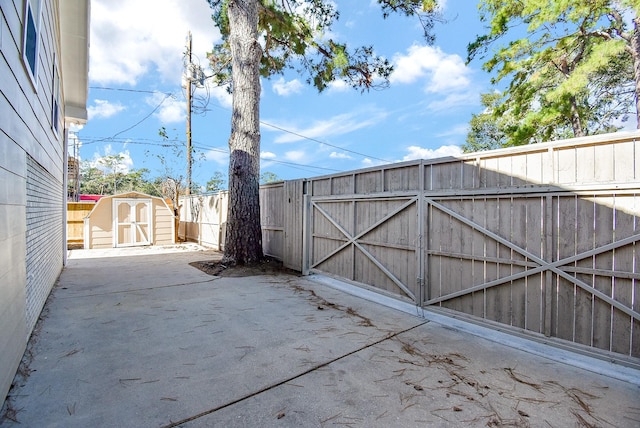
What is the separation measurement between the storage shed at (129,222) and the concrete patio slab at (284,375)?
23.7 ft

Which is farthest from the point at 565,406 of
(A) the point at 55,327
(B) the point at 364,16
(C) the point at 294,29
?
(B) the point at 364,16

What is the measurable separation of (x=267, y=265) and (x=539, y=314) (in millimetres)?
5108

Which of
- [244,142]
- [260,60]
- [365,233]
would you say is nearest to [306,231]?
[365,233]

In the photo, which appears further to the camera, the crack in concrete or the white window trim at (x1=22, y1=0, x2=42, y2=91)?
the white window trim at (x1=22, y1=0, x2=42, y2=91)

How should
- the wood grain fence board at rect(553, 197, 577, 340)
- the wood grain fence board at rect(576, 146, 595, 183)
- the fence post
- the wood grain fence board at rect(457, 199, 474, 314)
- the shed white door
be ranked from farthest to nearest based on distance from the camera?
the shed white door < the fence post < the wood grain fence board at rect(457, 199, 474, 314) < the wood grain fence board at rect(553, 197, 577, 340) < the wood grain fence board at rect(576, 146, 595, 183)

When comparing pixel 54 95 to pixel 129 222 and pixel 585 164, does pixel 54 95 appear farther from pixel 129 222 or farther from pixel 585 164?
pixel 585 164

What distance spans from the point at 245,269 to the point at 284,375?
4.37m

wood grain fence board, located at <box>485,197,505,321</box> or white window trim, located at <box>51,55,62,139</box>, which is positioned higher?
white window trim, located at <box>51,55,62,139</box>

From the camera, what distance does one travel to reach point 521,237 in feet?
10.0

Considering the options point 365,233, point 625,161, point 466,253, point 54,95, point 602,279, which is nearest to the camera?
point 625,161

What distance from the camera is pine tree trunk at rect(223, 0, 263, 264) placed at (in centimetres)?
670

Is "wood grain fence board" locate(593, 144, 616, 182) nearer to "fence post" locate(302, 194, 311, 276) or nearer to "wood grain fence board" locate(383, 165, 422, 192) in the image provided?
"wood grain fence board" locate(383, 165, 422, 192)

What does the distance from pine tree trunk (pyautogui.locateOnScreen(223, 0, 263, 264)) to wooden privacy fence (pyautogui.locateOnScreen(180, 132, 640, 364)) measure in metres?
2.87

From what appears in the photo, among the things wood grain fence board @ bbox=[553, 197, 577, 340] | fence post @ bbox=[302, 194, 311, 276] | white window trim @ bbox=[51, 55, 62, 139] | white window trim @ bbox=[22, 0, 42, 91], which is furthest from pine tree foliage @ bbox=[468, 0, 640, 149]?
white window trim @ bbox=[51, 55, 62, 139]
